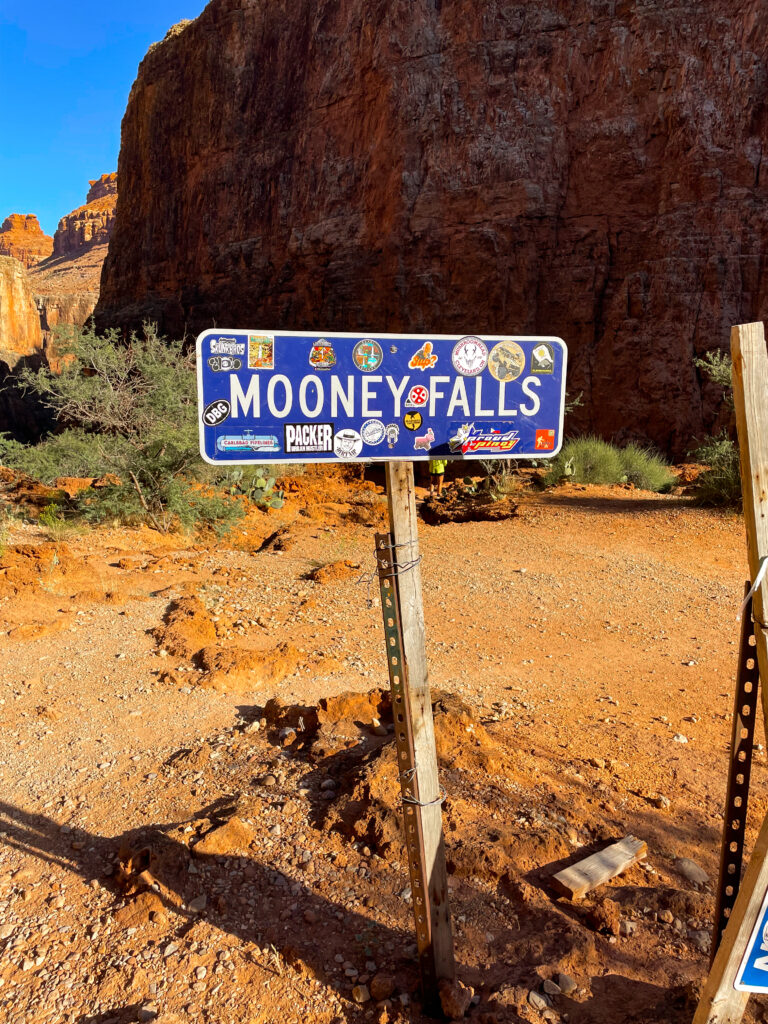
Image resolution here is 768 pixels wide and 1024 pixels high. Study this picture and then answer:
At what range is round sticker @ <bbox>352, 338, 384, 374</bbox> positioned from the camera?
1.99m

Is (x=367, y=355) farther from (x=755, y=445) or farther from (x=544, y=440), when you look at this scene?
(x=755, y=445)

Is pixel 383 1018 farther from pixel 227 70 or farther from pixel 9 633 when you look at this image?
pixel 227 70

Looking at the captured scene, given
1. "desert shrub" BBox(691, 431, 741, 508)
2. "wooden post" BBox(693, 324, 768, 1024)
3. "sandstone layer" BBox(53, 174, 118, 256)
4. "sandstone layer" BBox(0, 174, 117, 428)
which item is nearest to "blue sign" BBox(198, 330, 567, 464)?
"wooden post" BBox(693, 324, 768, 1024)

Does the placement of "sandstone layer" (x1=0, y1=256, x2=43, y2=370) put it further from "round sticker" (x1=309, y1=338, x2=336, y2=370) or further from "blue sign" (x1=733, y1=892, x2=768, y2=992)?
"blue sign" (x1=733, y1=892, x2=768, y2=992)

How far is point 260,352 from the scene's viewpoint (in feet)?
6.25

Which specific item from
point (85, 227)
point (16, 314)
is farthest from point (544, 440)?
point (85, 227)

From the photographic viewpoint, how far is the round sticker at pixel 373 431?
2008mm

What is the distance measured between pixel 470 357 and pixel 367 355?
30cm

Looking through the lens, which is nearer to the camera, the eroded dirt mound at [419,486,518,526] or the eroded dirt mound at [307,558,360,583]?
the eroded dirt mound at [307,558,360,583]

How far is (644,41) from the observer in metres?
18.1

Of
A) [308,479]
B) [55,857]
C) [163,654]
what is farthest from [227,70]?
[55,857]

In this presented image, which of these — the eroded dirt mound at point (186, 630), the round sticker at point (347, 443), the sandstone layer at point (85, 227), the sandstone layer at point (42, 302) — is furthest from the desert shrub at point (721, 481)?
the sandstone layer at point (85, 227)

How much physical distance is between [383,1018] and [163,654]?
333cm

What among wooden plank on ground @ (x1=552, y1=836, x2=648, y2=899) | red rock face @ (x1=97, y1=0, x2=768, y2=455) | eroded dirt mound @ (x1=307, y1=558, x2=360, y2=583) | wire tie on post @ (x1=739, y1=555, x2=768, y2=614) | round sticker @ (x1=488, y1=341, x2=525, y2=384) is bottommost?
wooden plank on ground @ (x1=552, y1=836, x2=648, y2=899)
